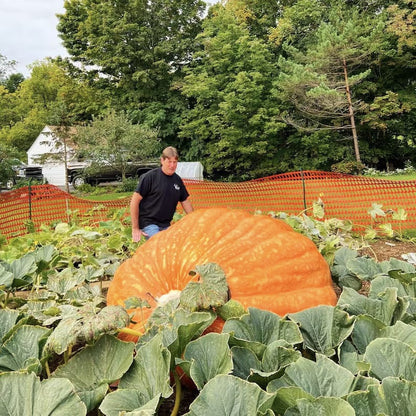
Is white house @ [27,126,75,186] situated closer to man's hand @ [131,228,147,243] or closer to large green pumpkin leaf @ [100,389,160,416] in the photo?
man's hand @ [131,228,147,243]

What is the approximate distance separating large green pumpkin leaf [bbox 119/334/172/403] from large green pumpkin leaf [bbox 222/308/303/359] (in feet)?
0.61

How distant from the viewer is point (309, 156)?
3044 cm

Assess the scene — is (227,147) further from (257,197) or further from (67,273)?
(67,273)

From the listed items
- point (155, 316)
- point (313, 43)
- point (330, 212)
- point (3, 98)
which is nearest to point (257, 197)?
point (330, 212)

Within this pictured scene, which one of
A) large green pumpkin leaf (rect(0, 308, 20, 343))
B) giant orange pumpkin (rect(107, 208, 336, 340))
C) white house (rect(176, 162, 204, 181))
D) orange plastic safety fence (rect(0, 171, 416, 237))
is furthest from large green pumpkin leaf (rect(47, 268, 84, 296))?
white house (rect(176, 162, 204, 181))

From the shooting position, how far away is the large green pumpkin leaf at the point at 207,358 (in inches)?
36.6

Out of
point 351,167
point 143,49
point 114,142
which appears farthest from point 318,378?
point 143,49

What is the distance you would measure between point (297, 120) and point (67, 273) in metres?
28.7

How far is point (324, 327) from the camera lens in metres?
1.16

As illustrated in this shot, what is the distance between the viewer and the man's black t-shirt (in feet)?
14.5

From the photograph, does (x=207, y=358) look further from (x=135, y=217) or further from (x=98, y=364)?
(x=135, y=217)

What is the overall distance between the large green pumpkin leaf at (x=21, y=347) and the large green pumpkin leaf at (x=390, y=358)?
0.81 m

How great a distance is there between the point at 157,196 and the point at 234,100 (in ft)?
78.0

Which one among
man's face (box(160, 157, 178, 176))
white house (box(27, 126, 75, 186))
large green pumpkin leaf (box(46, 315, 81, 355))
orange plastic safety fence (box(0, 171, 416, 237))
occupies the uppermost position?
white house (box(27, 126, 75, 186))
